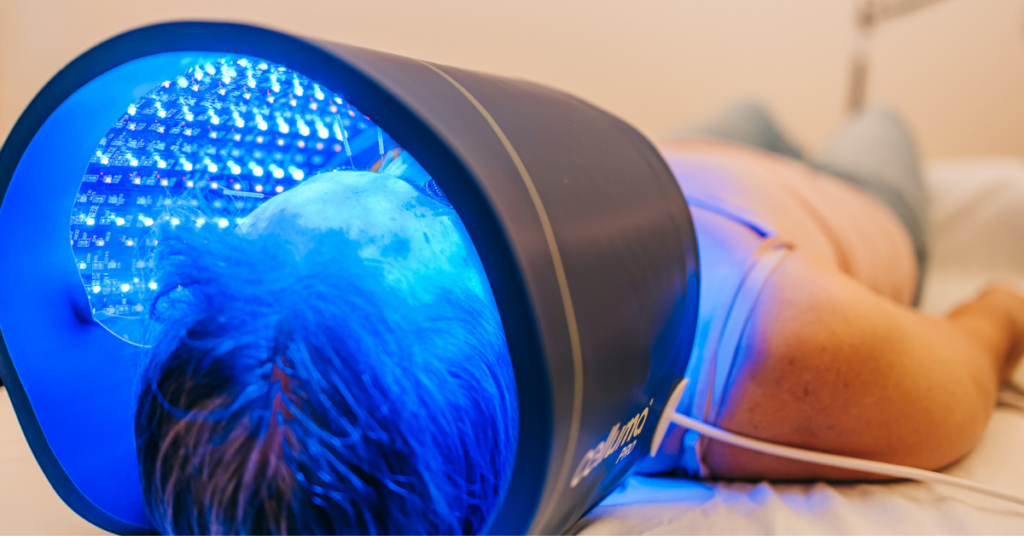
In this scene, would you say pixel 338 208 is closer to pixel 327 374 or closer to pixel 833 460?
pixel 327 374

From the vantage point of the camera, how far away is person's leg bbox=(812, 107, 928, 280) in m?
1.51

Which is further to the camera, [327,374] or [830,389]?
[830,389]

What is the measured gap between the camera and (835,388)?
559 mm

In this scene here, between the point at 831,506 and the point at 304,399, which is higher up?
the point at 304,399

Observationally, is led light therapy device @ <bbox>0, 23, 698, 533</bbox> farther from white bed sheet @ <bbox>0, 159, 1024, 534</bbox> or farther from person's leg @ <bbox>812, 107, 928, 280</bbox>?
person's leg @ <bbox>812, 107, 928, 280</bbox>

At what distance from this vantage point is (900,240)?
4.25 feet

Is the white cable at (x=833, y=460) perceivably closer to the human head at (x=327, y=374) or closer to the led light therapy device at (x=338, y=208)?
the led light therapy device at (x=338, y=208)

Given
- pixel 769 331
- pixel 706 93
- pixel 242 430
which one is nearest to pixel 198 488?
pixel 242 430

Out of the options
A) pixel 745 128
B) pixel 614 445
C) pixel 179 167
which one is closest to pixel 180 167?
pixel 179 167

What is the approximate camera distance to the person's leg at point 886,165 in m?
1.51

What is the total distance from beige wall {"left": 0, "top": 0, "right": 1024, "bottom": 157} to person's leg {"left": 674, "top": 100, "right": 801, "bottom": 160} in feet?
1.40

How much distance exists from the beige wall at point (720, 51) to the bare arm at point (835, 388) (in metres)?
1.25

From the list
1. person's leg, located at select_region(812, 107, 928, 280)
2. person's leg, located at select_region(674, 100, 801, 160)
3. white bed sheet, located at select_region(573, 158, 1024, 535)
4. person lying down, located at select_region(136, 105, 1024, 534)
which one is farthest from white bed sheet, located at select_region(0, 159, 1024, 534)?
person's leg, located at select_region(674, 100, 801, 160)

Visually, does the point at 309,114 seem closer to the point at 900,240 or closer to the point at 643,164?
the point at 643,164
